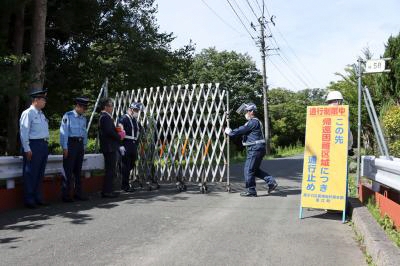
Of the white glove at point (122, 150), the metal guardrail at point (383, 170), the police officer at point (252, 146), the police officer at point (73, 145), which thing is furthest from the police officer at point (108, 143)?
the metal guardrail at point (383, 170)

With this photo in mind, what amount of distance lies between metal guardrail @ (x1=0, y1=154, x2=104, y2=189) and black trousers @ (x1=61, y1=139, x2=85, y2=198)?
41 cm

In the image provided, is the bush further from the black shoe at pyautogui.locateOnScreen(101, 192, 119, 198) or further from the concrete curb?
the black shoe at pyautogui.locateOnScreen(101, 192, 119, 198)

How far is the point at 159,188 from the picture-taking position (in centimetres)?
917

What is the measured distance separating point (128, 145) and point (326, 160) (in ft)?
13.8

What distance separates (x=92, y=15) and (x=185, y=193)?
6777 millimetres

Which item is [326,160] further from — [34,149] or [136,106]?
[34,149]

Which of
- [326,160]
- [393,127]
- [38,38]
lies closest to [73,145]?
[38,38]

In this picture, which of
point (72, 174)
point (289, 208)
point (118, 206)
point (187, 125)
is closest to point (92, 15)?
point (187, 125)

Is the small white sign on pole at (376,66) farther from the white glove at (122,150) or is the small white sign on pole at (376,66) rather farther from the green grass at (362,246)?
the white glove at (122,150)

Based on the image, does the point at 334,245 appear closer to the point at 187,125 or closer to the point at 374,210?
the point at 374,210

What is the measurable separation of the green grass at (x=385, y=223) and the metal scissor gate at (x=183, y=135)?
10.2 feet

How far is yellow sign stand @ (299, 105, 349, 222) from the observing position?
5922mm

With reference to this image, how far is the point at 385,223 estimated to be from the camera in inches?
195

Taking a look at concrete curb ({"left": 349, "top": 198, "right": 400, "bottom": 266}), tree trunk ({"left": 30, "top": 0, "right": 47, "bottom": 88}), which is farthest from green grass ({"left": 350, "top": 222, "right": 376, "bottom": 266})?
tree trunk ({"left": 30, "top": 0, "right": 47, "bottom": 88})
